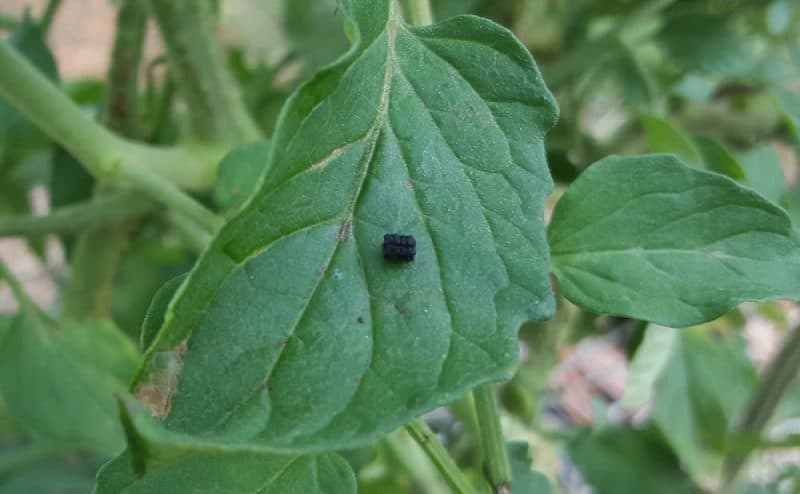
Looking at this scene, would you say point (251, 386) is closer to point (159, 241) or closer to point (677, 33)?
point (677, 33)

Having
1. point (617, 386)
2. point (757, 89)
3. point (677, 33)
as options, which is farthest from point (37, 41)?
point (617, 386)

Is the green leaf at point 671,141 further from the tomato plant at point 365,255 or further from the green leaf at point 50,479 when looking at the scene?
the green leaf at point 50,479

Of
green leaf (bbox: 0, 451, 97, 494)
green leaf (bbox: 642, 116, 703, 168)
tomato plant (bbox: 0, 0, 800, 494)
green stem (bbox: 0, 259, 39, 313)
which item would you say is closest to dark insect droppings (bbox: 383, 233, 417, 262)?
tomato plant (bbox: 0, 0, 800, 494)

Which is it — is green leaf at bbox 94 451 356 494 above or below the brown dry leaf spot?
below

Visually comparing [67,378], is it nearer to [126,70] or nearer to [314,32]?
[126,70]

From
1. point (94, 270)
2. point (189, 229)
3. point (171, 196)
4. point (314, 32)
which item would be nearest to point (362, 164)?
point (171, 196)

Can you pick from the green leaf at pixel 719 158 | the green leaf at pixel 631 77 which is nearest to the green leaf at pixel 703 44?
the green leaf at pixel 631 77

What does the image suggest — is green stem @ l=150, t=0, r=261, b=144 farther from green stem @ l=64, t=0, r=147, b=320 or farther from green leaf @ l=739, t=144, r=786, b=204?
green leaf @ l=739, t=144, r=786, b=204
